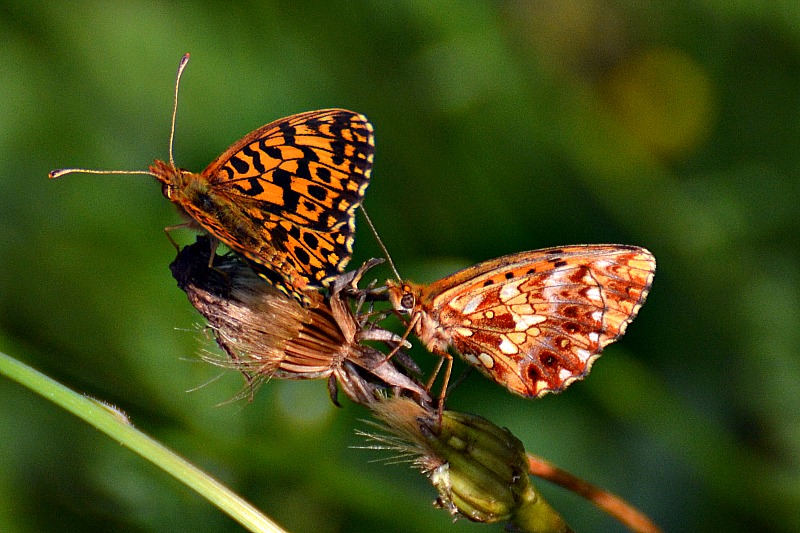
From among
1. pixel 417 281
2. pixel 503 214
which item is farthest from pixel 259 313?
pixel 503 214

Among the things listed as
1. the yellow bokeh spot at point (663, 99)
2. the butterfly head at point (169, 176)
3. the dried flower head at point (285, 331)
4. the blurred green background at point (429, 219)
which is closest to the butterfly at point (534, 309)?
the dried flower head at point (285, 331)

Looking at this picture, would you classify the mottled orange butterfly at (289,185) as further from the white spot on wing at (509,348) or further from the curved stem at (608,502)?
the curved stem at (608,502)

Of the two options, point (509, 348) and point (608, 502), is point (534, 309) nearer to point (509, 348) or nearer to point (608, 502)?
point (509, 348)

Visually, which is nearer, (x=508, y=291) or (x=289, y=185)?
(x=508, y=291)

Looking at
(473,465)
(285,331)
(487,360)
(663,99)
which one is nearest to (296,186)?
(285,331)

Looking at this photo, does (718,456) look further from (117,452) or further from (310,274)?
(117,452)

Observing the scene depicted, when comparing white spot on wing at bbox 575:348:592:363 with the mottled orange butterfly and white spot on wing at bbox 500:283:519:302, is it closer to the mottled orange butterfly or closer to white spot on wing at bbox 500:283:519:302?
white spot on wing at bbox 500:283:519:302
